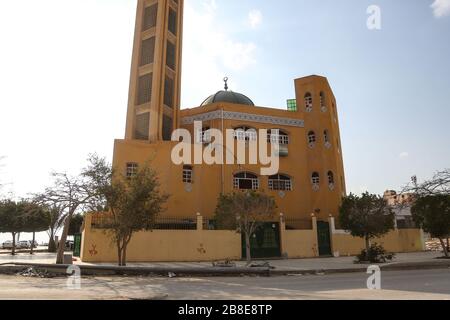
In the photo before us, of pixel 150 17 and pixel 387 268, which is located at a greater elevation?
pixel 150 17

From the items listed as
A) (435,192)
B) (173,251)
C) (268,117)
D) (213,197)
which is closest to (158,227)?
(173,251)

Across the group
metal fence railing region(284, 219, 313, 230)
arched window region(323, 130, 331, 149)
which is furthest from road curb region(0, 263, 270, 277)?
arched window region(323, 130, 331, 149)

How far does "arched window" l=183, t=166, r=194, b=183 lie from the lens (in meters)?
31.1

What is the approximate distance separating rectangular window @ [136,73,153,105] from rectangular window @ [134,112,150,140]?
1393 millimetres

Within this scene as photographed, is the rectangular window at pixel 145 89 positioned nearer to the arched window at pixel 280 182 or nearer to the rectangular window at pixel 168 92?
the rectangular window at pixel 168 92

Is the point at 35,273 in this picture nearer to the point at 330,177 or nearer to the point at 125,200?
the point at 125,200

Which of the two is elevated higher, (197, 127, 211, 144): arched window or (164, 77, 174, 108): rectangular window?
(164, 77, 174, 108): rectangular window

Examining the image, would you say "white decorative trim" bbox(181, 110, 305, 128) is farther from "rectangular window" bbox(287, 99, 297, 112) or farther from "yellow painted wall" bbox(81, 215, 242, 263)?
"yellow painted wall" bbox(81, 215, 242, 263)

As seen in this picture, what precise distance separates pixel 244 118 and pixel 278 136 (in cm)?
363

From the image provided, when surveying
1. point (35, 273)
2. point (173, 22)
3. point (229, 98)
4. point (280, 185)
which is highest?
point (173, 22)

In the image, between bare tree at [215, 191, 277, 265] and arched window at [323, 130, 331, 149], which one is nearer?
bare tree at [215, 191, 277, 265]

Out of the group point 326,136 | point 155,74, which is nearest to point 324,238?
point 326,136

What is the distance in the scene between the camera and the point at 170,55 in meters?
35.7

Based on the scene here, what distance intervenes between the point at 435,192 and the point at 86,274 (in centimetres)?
1407
